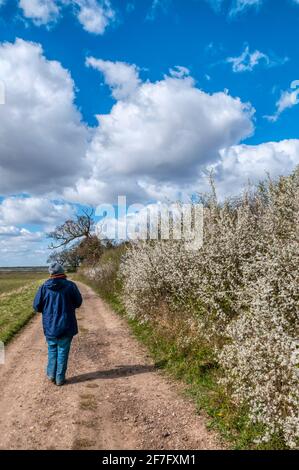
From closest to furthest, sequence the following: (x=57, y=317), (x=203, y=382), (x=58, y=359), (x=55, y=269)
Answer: (x=203, y=382), (x=58, y=359), (x=57, y=317), (x=55, y=269)

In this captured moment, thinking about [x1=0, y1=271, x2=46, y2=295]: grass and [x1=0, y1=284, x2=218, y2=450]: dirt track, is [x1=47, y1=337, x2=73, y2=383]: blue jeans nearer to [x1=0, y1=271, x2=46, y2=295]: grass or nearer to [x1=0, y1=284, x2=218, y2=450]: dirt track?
[x1=0, y1=284, x2=218, y2=450]: dirt track

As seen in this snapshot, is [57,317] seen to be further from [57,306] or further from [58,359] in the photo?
[58,359]

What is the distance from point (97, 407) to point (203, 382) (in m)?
2.21

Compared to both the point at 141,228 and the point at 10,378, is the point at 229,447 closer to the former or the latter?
the point at 10,378

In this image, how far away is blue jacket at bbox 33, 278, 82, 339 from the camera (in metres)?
7.91

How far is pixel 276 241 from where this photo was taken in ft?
26.2

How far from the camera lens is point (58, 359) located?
7828 mm

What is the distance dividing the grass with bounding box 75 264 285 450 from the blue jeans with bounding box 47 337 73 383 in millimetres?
2363

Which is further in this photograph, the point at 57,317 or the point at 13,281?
the point at 13,281

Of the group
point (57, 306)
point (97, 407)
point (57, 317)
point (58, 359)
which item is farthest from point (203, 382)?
point (57, 306)

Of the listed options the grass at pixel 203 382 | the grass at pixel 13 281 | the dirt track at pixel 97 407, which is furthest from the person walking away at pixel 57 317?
the grass at pixel 13 281

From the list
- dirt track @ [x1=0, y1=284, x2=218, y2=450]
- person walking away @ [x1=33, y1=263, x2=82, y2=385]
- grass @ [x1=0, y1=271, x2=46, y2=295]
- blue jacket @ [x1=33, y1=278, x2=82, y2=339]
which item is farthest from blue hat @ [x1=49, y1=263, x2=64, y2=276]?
grass @ [x1=0, y1=271, x2=46, y2=295]

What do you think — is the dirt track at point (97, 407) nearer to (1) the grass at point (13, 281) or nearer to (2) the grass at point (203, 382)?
(2) the grass at point (203, 382)
